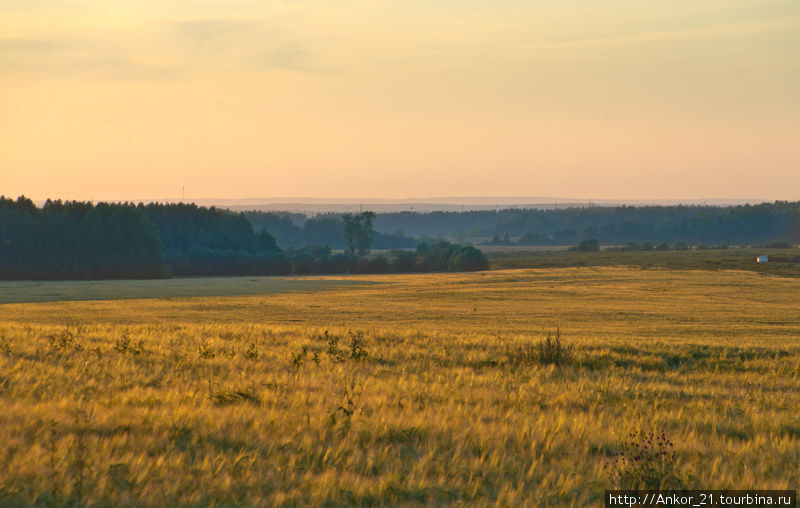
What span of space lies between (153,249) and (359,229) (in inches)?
2431

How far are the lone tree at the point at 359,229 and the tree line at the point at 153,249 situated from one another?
31558 mm

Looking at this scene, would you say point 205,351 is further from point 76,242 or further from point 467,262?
point 467,262

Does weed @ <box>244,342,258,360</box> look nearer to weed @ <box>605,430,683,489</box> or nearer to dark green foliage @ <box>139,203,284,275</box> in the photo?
weed @ <box>605,430,683,489</box>

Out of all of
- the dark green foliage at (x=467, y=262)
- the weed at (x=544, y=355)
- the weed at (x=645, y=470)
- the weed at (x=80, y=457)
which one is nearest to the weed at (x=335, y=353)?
the weed at (x=544, y=355)

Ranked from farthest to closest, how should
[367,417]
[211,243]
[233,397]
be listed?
[211,243]
[233,397]
[367,417]

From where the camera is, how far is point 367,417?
11.1 m

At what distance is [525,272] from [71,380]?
9961 cm

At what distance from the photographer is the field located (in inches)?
311

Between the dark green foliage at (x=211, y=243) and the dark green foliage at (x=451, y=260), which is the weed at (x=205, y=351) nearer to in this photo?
the dark green foliage at (x=451, y=260)

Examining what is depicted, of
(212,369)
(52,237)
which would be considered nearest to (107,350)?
(212,369)

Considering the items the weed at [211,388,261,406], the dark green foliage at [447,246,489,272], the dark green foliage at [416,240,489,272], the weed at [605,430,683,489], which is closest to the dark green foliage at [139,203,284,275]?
the dark green foliage at [416,240,489,272]

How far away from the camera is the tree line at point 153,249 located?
115312mm

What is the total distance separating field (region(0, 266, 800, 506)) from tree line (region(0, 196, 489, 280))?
328 ft

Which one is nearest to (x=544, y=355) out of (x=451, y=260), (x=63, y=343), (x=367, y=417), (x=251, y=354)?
(x=251, y=354)
